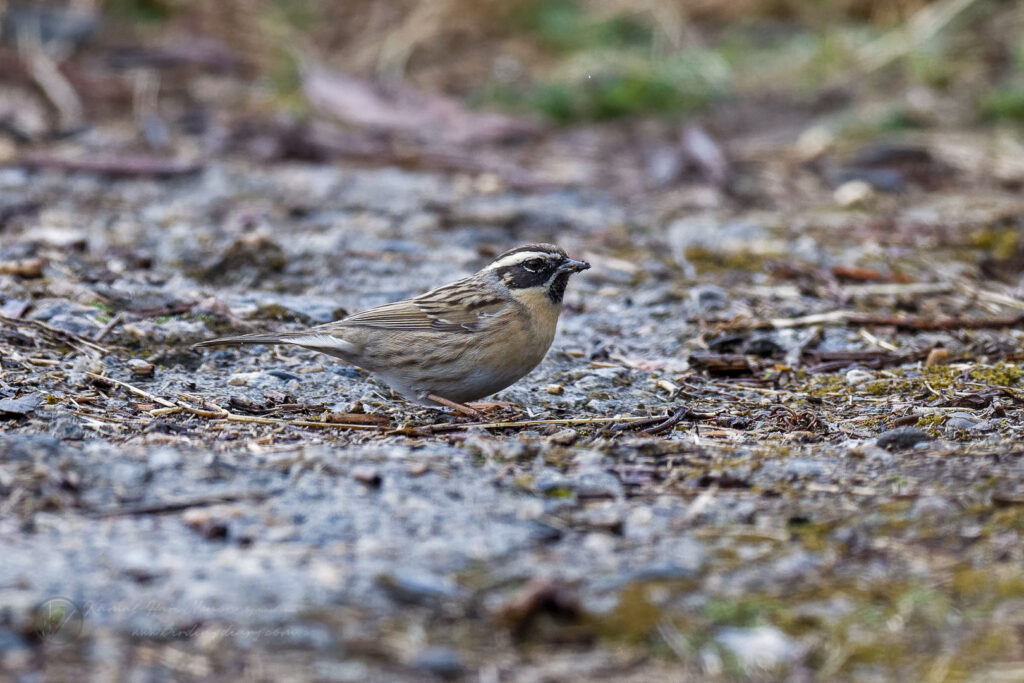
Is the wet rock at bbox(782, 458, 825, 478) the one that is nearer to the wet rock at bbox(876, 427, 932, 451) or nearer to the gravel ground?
the gravel ground

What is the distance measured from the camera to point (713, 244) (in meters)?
9.24

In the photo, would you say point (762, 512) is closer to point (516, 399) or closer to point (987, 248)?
point (516, 399)

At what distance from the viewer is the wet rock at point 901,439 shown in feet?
16.9

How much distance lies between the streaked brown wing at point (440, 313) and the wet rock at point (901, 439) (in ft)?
7.23

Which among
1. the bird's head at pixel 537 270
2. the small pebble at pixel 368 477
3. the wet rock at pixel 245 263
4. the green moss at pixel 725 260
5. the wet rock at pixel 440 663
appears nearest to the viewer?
the wet rock at pixel 440 663

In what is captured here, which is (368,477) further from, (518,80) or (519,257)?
(518,80)

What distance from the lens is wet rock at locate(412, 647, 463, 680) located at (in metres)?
3.37

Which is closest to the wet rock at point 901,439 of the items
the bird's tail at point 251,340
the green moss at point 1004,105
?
the bird's tail at point 251,340

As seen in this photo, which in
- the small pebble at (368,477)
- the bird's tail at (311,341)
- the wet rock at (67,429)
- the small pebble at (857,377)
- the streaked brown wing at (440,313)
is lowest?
the small pebble at (857,377)

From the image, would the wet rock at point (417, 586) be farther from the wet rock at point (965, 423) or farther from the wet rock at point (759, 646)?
the wet rock at point (965, 423)

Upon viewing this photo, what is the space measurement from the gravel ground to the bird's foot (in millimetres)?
159

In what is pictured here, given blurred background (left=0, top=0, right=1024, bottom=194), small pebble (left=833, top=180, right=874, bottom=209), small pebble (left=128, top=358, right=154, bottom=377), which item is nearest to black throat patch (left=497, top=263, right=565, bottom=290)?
small pebble (left=128, top=358, right=154, bottom=377)

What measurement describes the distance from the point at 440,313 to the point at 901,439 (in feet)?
8.44

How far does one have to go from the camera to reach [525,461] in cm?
499
